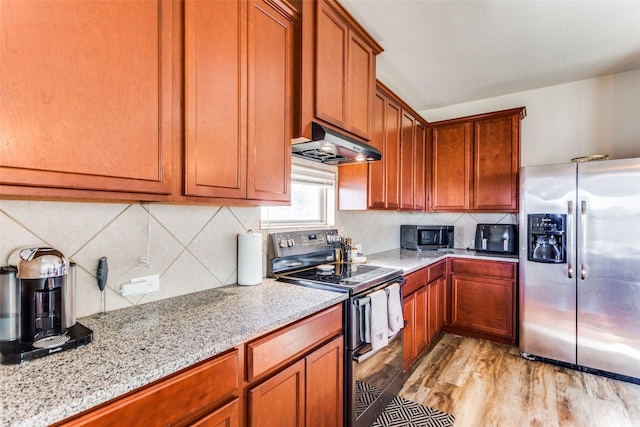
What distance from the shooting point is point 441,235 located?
12.2ft

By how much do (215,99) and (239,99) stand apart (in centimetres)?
14

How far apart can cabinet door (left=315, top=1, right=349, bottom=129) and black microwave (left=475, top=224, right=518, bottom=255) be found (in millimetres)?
2370

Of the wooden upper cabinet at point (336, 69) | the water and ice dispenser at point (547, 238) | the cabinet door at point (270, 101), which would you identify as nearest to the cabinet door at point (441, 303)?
the water and ice dispenser at point (547, 238)

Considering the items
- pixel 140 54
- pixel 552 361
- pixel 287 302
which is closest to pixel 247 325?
pixel 287 302

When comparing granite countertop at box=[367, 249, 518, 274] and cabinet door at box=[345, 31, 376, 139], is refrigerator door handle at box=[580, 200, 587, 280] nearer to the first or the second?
granite countertop at box=[367, 249, 518, 274]

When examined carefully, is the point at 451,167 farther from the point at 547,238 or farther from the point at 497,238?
the point at 547,238

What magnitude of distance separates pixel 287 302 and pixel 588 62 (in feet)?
11.3

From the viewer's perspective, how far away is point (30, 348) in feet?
2.88

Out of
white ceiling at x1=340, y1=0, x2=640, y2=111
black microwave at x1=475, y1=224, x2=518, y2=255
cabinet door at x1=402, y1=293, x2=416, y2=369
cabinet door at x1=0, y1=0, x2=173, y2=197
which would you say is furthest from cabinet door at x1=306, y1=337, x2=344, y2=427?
black microwave at x1=475, y1=224, x2=518, y2=255

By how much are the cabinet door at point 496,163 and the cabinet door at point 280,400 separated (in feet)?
9.54

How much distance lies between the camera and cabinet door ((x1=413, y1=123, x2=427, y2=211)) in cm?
342

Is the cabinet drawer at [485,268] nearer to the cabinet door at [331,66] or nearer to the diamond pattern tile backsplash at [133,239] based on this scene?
the cabinet door at [331,66]

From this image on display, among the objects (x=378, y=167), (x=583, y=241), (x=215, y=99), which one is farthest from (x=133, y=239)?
(x=583, y=241)

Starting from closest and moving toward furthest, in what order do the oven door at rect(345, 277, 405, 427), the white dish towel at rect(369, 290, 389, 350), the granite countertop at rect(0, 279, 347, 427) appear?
the granite countertop at rect(0, 279, 347, 427), the oven door at rect(345, 277, 405, 427), the white dish towel at rect(369, 290, 389, 350)
